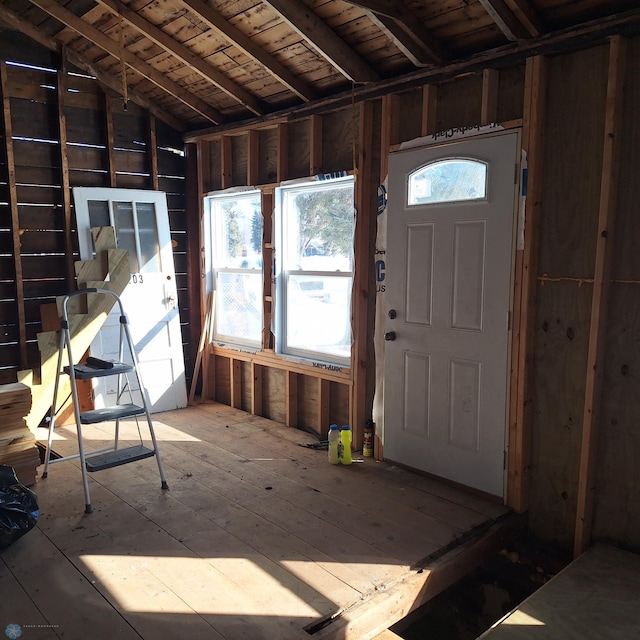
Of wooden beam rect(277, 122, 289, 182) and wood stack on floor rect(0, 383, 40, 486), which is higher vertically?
wooden beam rect(277, 122, 289, 182)

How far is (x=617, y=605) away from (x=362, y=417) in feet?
6.99

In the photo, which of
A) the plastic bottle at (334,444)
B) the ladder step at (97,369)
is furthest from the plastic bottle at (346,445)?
the ladder step at (97,369)

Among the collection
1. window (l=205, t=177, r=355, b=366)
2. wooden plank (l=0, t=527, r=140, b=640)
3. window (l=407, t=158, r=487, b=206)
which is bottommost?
wooden plank (l=0, t=527, r=140, b=640)

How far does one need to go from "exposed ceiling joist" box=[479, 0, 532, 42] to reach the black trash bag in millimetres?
3496

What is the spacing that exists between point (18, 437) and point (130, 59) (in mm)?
3114

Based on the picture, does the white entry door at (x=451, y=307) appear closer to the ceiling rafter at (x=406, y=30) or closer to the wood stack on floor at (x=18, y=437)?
the ceiling rafter at (x=406, y=30)

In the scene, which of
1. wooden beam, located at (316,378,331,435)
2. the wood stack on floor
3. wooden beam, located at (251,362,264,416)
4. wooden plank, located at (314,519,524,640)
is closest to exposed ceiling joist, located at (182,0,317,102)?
wooden beam, located at (316,378,331,435)

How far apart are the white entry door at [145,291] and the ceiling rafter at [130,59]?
0.90 meters

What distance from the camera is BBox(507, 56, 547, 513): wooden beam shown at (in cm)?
312

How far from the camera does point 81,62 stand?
16.2 ft

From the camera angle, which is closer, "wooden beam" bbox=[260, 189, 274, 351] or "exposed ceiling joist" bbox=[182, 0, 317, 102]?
"exposed ceiling joist" bbox=[182, 0, 317, 102]

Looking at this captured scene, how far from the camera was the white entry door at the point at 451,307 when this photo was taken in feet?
11.0

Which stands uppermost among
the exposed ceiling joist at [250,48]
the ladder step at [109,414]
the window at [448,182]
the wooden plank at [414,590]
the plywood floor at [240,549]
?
the exposed ceiling joist at [250,48]

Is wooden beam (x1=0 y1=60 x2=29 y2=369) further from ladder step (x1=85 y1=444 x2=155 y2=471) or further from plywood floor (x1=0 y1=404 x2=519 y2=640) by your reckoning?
ladder step (x1=85 y1=444 x2=155 y2=471)
